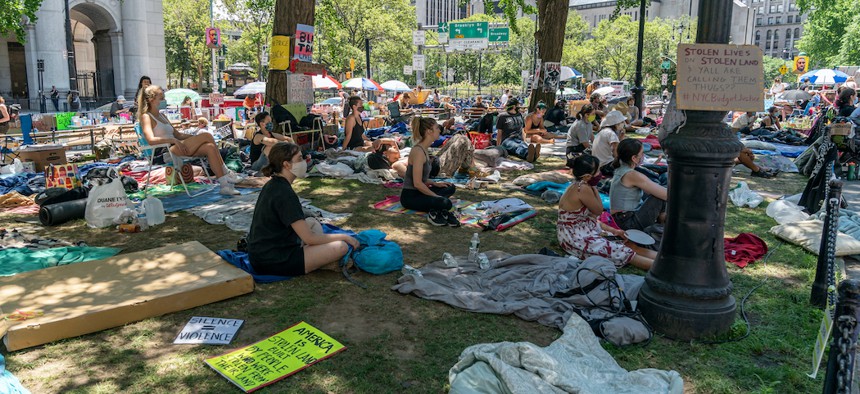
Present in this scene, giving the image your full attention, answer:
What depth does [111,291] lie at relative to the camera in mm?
4375

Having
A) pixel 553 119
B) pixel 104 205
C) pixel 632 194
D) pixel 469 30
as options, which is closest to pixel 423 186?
pixel 632 194

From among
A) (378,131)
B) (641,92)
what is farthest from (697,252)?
(641,92)

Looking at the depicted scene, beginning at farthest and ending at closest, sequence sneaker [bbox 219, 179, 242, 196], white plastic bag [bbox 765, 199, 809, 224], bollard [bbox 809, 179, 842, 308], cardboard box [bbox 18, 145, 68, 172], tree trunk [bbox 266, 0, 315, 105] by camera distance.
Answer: tree trunk [bbox 266, 0, 315, 105], cardboard box [bbox 18, 145, 68, 172], sneaker [bbox 219, 179, 242, 196], white plastic bag [bbox 765, 199, 809, 224], bollard [bbox 809, 179, 842, 308]

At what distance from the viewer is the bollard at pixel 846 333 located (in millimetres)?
2438

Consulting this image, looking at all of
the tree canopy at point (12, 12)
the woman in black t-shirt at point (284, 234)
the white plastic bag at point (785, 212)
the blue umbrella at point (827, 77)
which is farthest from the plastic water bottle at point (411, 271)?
the blue umbrella at point (827, 77)

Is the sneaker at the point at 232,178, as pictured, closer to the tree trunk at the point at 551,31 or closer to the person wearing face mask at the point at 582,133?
the person wearing face mask at the point at 582,133

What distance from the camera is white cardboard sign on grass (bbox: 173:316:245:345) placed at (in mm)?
3916

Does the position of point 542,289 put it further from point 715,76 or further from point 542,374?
point 715,76

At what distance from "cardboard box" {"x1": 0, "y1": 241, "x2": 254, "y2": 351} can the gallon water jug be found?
1.74 metres

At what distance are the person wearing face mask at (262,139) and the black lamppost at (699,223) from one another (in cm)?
Result: 719

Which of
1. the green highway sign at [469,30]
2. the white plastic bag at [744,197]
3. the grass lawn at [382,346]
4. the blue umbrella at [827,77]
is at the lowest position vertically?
the grass lawn at [382,346]

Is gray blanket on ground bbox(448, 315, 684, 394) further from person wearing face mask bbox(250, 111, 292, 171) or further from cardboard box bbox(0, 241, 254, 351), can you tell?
person wearing face mask bbox(250, 111, 292, 171)

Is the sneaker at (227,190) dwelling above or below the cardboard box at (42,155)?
below

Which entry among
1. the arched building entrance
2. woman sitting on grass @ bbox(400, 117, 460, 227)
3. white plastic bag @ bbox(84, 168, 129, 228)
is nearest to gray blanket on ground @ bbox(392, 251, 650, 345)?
woman sitting on grass @ bbox(400, 117, 460, 227)
